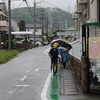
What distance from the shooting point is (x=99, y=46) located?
12.3 metres

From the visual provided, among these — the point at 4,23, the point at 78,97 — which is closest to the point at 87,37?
the point at 78,97

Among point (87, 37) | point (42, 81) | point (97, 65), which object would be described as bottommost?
point (42, 81)

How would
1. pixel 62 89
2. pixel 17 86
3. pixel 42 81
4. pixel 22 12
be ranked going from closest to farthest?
pixel 62 89, pixel 17 86, pixel 42 81, pixel 22 12

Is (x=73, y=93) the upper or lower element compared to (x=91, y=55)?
lower

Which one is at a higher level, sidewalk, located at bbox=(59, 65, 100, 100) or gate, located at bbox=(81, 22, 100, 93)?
gate, located at bbox=(81, 22, 100, 93)

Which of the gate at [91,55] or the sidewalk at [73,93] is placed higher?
the gate at [91,55]

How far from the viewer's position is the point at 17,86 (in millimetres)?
14648

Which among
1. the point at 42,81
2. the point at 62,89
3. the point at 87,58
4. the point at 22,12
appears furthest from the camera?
the point at 22,12

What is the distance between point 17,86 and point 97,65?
11.6 feet

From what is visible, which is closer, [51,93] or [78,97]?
[78,97]

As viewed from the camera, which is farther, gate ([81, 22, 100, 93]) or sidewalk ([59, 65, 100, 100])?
gate ([81, 22, 100, 93])

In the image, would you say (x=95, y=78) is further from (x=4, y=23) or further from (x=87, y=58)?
(x=4, y=23)

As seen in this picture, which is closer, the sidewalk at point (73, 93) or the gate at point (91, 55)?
the sidewalk at point (73, 93)

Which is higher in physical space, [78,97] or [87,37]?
[87,37]
